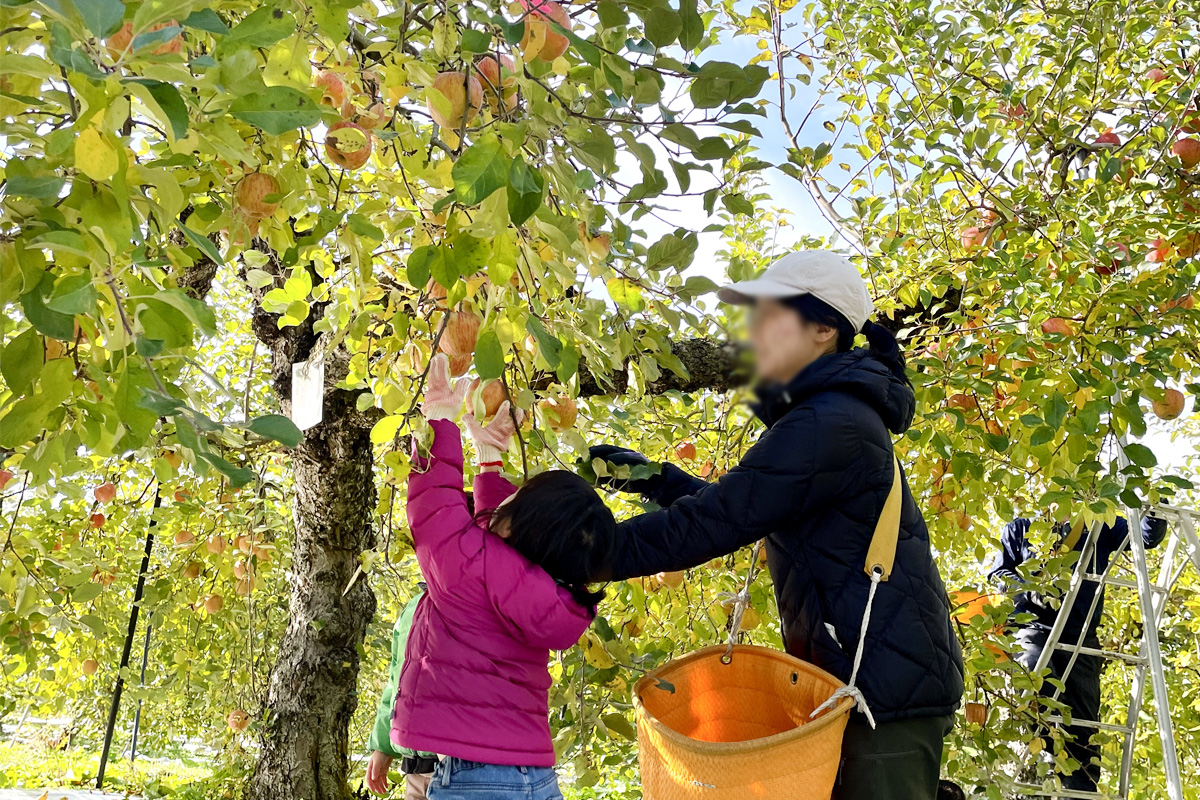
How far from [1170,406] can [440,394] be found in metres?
1.91

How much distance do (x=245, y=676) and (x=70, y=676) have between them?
0.88 m

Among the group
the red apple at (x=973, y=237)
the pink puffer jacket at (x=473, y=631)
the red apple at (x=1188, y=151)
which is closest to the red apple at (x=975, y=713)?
the red apple at (x=973, y=237)

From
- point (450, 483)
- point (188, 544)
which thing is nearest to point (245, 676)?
point (188, 544)

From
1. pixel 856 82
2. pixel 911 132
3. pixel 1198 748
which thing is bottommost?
pixel 1198 748

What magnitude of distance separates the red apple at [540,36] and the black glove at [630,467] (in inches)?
20.2

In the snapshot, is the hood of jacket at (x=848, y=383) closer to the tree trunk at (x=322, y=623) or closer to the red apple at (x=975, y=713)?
the red apple at (x=975, y=713)

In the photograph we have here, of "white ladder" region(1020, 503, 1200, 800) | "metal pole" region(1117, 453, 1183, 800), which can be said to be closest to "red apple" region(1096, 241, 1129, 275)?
"white ladder" region(1020, 503, 1200, 800)

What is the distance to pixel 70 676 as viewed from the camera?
3439mm

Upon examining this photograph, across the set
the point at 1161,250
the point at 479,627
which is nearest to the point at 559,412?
the point at 479,627

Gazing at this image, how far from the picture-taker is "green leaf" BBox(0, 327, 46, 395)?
2.20ft

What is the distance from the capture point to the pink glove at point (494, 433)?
1224 millimetres

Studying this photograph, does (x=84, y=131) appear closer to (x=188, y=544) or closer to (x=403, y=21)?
(x=403, y=21)

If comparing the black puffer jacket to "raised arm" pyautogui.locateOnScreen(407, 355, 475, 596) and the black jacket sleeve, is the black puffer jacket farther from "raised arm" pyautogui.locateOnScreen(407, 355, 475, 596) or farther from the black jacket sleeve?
"raised arm" pyautogui.locateOnScreen(407, 355, 475, 596)

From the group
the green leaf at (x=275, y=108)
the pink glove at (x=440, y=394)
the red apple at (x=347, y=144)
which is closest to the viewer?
the green leaf at (x=275, y=108)
